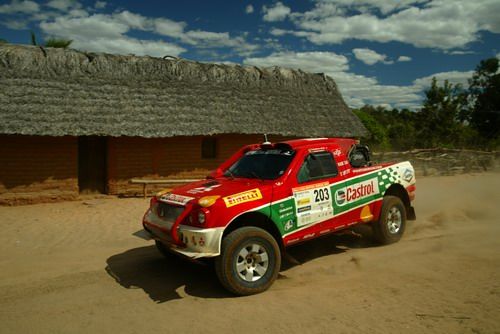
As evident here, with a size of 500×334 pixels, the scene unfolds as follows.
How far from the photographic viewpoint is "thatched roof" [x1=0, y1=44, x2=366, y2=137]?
454 inches

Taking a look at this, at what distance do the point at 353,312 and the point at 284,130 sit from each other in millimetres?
11215

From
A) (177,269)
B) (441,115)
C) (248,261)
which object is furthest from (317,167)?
(441,115)

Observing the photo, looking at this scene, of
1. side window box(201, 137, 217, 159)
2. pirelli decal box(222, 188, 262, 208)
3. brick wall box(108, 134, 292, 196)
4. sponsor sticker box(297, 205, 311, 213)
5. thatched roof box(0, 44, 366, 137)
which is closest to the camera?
pirelli decal box(222, 188, 262, 208)

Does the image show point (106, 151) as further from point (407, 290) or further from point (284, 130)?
point (407, 290)

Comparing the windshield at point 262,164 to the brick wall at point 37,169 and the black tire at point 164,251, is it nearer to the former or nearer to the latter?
the black tire at point 164,251

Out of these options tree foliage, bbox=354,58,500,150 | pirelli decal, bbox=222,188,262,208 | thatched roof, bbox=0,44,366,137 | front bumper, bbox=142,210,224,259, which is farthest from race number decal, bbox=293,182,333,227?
tree foliage, bbox=354,58,500,150

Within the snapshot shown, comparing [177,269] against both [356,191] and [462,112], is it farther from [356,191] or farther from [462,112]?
[462,112]

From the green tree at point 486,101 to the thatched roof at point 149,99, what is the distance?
18.3m

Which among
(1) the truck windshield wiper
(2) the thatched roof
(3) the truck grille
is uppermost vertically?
(2) the thatched roof

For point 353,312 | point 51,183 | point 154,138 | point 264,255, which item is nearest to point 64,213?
point 51,183

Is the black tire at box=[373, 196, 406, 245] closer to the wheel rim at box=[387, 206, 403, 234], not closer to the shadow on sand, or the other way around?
the wheel rim at box=[387, 206, 403, 234]

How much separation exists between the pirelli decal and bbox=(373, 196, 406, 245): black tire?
265 cm

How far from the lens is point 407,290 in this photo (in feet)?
15.4

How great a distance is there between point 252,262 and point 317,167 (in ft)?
5.87
